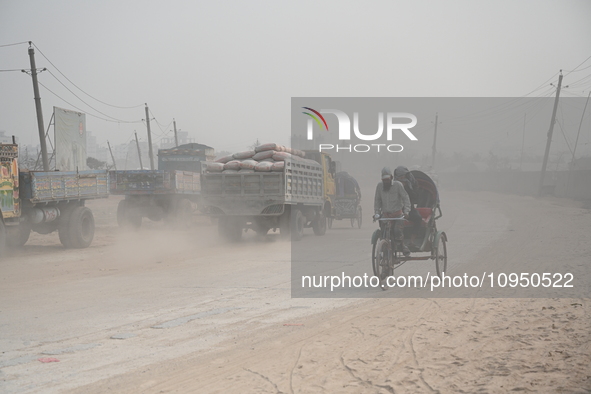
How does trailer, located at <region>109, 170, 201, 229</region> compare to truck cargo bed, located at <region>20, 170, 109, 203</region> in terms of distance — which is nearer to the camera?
truck cargo bed, located at <region>20, 170, 109, 203</region>

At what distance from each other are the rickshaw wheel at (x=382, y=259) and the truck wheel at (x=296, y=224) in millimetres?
9089

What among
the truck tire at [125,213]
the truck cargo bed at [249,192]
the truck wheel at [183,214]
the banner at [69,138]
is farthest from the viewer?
the banner at [69,138]

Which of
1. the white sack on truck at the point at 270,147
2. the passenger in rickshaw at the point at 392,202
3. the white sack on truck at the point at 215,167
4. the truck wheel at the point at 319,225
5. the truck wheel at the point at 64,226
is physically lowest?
the truck wheel at the point at 319,225

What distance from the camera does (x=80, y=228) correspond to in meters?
17.5

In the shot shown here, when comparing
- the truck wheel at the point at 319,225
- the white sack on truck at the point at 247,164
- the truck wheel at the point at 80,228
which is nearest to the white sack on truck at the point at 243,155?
the white sack on truck at the point at 247,164

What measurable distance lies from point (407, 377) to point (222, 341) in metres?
2.29

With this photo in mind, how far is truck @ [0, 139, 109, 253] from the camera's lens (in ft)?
48.0

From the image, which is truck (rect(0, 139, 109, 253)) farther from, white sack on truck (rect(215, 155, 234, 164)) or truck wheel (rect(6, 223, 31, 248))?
white sack on truck (rect(215, 155, 234, 164))

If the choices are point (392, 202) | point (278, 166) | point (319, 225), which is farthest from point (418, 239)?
point (319, 225)

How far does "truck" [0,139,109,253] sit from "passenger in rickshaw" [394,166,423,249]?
9045 mm

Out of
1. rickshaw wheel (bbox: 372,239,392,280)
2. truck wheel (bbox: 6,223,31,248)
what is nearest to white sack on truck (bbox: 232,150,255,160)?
truck wheel (bbox: 6,223,31,248)

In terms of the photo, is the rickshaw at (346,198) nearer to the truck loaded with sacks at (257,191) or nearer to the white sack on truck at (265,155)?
the truck loaded with sacks at (257,191)

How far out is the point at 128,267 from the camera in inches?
531

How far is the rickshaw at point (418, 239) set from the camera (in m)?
10.1
